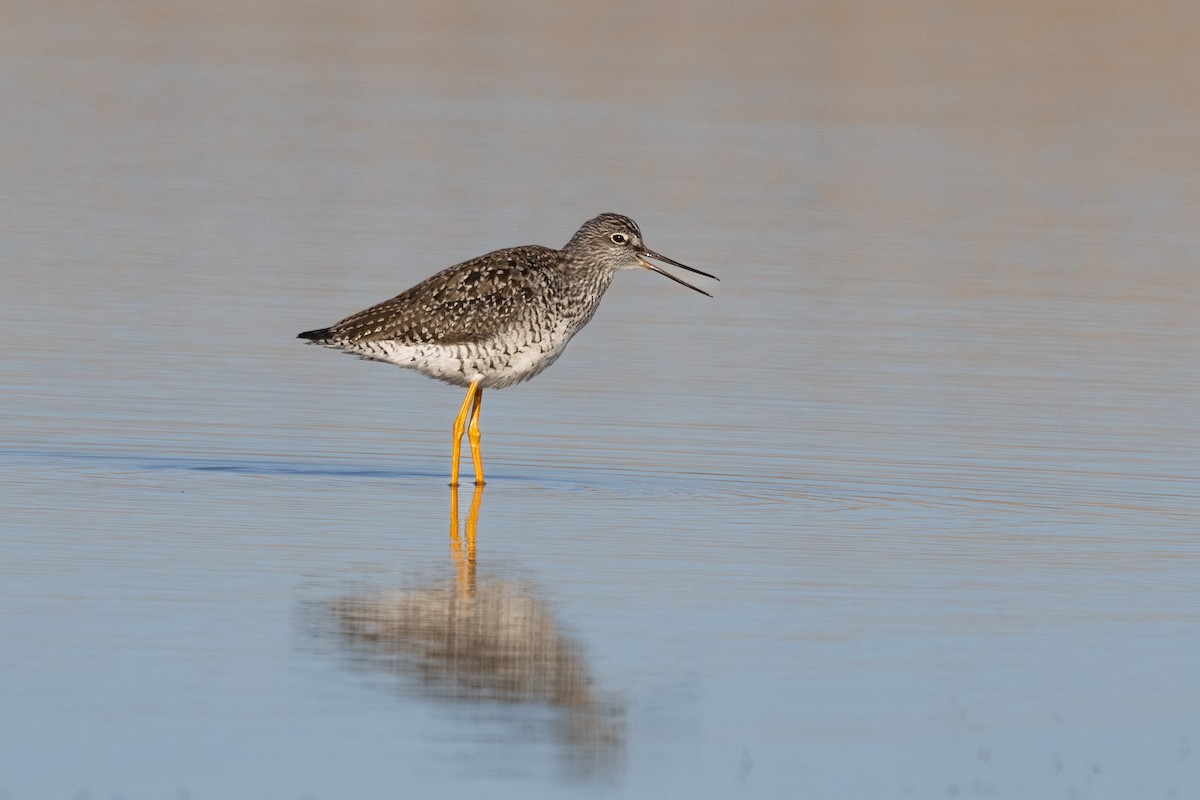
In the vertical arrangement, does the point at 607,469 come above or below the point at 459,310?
below

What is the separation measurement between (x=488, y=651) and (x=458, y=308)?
483cm

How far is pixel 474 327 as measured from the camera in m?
13.4

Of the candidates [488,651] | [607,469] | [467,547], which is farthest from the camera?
[607,469]

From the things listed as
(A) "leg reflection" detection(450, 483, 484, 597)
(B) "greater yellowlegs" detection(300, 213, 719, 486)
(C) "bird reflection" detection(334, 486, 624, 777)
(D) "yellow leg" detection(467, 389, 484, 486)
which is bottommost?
(C) "bird reflection" detection(334, 486, 624, 777)

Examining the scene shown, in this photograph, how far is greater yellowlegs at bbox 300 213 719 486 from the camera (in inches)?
527

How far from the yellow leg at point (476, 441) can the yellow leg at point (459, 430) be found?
0.08ft

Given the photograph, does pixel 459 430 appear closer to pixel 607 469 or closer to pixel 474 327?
pixel 474 327

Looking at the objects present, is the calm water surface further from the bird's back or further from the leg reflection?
the bird's back

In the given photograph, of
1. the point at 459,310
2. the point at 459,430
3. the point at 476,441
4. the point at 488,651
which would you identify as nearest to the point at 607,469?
the point at 476,441

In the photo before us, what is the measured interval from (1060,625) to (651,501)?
2932 mm

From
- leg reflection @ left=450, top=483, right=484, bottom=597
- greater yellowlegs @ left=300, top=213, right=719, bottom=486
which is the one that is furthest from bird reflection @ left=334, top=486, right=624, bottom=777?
greater yellowlegs @ left=300, top=213, right=719, bottom=486

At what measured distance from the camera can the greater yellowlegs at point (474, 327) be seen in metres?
13.4

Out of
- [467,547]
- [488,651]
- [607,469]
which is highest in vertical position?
[607,469]

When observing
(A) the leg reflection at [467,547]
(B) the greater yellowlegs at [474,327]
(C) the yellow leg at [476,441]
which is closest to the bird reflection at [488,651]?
(A) the leg reflection at [467,547]
